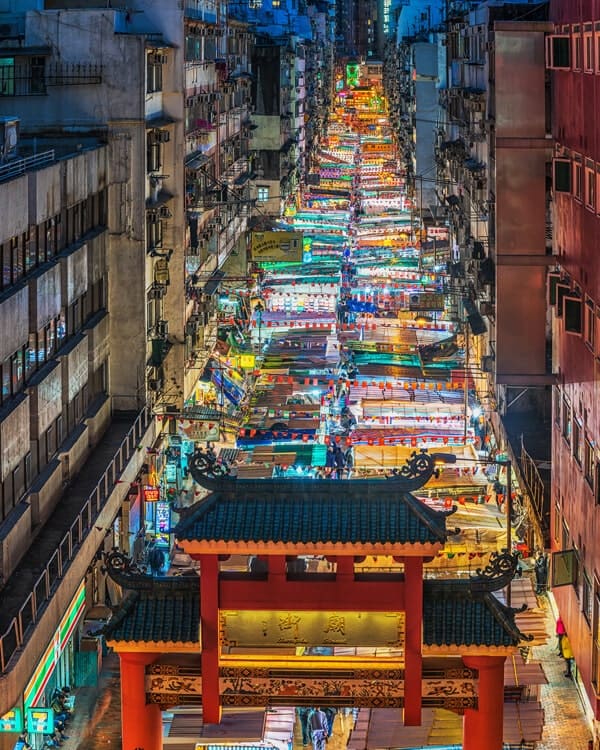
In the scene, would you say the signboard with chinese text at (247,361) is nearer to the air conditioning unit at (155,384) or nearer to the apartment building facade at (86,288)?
the apartment building facade at (86,288)

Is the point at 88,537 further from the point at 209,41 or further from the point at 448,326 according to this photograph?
the point at 448,326

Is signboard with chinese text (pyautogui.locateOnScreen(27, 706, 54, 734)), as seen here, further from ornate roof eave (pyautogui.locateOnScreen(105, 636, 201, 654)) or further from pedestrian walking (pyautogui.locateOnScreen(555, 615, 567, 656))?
pedestrian walking (pyautogui.locateOnScreen(555, 615, 567, 656))

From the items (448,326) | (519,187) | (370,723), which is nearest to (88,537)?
(370,723)

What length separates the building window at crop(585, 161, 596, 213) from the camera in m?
26.7

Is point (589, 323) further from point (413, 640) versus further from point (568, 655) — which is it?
point (413, 640)

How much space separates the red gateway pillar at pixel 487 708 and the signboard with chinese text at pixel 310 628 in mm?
1328

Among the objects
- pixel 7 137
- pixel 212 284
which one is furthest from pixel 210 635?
pixel 212 284

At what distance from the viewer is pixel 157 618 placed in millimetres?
21688

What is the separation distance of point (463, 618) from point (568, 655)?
399 inches

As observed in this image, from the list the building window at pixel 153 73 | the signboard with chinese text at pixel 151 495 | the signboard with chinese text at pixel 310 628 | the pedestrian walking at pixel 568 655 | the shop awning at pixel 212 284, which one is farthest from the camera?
the shop awning at pixel 212 284

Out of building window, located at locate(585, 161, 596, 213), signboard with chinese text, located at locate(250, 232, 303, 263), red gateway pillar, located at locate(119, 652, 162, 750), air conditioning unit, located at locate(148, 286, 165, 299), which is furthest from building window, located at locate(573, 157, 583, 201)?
signboard with chinese text, located at locate(250, 232, 303, 263)

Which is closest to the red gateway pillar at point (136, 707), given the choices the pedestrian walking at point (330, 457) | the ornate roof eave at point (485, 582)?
the ornate roof eave at point (485, 582)

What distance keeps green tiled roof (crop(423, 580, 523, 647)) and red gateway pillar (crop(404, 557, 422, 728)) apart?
214 millimetres

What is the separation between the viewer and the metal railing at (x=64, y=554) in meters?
24.2
